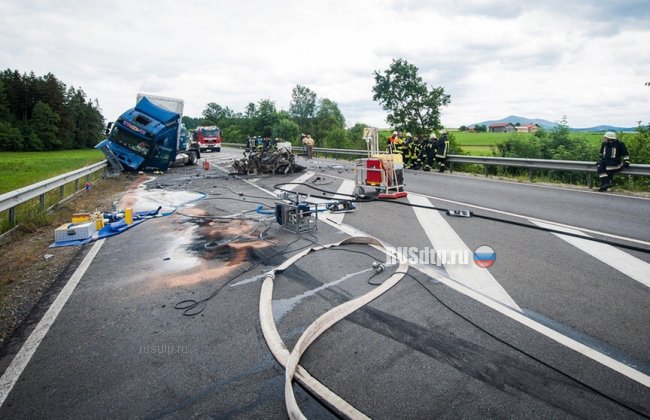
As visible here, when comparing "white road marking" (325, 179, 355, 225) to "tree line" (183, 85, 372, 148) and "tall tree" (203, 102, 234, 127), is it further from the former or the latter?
"tall tree" (203, 102, 234, 127)

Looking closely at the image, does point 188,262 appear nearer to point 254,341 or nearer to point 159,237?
point 159,237

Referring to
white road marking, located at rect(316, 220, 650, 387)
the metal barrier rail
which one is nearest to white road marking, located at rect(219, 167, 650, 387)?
white road marking, located at rect(316, 220, 650, 387)

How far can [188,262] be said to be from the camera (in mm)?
5328

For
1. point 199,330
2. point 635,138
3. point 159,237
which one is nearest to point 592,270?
point 199,330

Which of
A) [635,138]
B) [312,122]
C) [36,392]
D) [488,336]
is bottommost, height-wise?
[36,392]

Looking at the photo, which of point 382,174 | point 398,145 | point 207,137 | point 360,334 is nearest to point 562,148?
point 398,145

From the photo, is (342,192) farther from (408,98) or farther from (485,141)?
(485,141)

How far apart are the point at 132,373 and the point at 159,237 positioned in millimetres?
4325

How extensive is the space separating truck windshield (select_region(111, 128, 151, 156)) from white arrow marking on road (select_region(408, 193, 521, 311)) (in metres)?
14.3

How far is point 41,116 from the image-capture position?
7119cm

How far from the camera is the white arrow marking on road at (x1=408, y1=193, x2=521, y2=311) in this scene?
3912mm

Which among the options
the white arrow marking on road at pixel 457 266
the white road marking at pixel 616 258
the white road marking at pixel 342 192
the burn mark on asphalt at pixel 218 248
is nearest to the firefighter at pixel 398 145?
the white road marking at pixel 342 192

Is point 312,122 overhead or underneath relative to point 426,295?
overhead

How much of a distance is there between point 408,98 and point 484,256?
3043 centimetres
